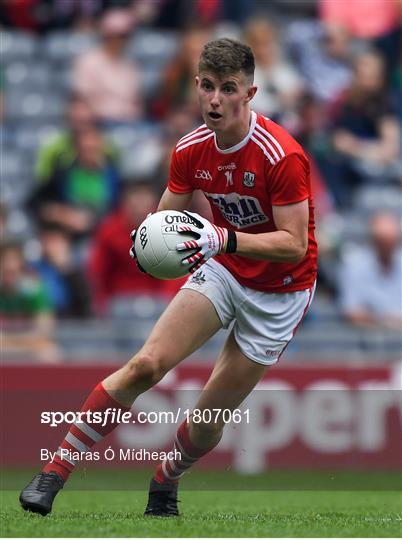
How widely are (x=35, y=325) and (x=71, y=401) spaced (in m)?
1.52

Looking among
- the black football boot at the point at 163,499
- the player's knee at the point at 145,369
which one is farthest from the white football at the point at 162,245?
the black football boot at the point at 163,499

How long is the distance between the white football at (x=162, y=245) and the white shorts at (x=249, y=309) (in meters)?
0.53

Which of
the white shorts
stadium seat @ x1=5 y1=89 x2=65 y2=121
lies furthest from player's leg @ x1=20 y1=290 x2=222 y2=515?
stadium seat @ x1=5 y1=89 x2=65 y2=121

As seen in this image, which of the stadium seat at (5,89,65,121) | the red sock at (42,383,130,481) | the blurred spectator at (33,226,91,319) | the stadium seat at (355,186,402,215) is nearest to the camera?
the red sock at (42,383,130,481)

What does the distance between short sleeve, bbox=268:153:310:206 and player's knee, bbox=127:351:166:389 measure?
0.96 metres

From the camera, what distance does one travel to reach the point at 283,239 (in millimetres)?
6305

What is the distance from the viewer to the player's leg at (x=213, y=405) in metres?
6.70

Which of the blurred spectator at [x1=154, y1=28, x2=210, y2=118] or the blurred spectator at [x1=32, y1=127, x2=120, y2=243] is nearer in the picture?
the blurred spectator at [x1=32, y1=127, x2=120, y2=243]

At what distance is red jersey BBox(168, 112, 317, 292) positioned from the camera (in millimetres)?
6383

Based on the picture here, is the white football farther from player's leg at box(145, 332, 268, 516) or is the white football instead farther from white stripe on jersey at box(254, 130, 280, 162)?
player's leg at box(145, 332, 268, 516)

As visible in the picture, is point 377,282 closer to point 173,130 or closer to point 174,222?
point 173,130

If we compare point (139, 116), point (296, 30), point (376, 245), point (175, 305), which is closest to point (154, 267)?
point (175, 305)

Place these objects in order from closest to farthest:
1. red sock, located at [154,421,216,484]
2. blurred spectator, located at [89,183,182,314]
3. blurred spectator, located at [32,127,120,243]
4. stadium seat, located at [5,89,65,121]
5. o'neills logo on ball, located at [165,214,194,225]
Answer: o'neills logo on ball, located at [165,214,194,225], red sock, located at [154,421,216,484], blurred spectator, located at [89,183,182,314], blurred spectator, located at [32,127,120,243], stadium seat, located at [5,89,65,121]

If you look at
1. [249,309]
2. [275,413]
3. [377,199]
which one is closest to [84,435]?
[249,309]
